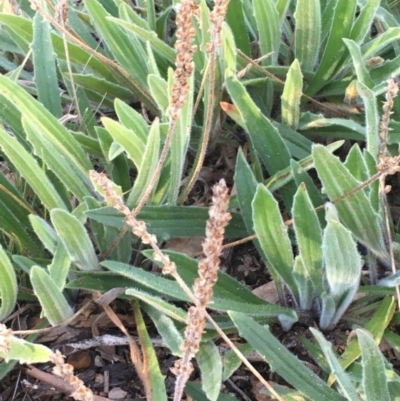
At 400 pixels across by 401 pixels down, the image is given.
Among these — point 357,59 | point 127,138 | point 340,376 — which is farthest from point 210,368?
point 357,59

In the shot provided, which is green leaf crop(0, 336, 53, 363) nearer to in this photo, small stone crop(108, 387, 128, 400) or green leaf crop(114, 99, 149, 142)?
small stone crop(108, 387, 128, 400)

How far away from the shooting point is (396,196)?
1315 millimetres

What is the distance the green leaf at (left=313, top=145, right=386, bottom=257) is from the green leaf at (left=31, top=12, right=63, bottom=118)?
24.5 inches

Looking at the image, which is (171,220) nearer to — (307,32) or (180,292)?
(180,292)

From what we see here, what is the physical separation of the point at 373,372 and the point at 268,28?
0.81 m

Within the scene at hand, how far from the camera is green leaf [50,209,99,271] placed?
1.00 metres

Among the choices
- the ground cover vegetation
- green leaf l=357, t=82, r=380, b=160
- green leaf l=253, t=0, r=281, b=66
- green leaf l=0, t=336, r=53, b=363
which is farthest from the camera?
green leaf l=253, t=0, r=281, b=66

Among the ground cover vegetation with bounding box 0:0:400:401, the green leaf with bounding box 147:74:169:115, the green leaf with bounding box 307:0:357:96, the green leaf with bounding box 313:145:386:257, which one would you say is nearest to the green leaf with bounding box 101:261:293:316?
A: the ground cover vegetation with bounding box 0:0:400:401

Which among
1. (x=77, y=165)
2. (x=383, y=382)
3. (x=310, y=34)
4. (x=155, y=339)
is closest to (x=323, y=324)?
(x=383, y=382)

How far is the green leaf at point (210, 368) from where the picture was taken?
91cm

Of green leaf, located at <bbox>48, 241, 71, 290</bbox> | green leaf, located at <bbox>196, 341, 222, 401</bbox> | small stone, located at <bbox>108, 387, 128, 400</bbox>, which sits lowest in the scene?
small stone, located at <bbox>108, 387, 128, 400</bbox>

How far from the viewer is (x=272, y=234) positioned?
1.05 m

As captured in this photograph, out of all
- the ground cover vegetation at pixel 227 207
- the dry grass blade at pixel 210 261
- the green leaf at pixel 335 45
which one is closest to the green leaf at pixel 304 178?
the ground cover vegetation at pixel 227 207

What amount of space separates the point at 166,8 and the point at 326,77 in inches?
20.4
